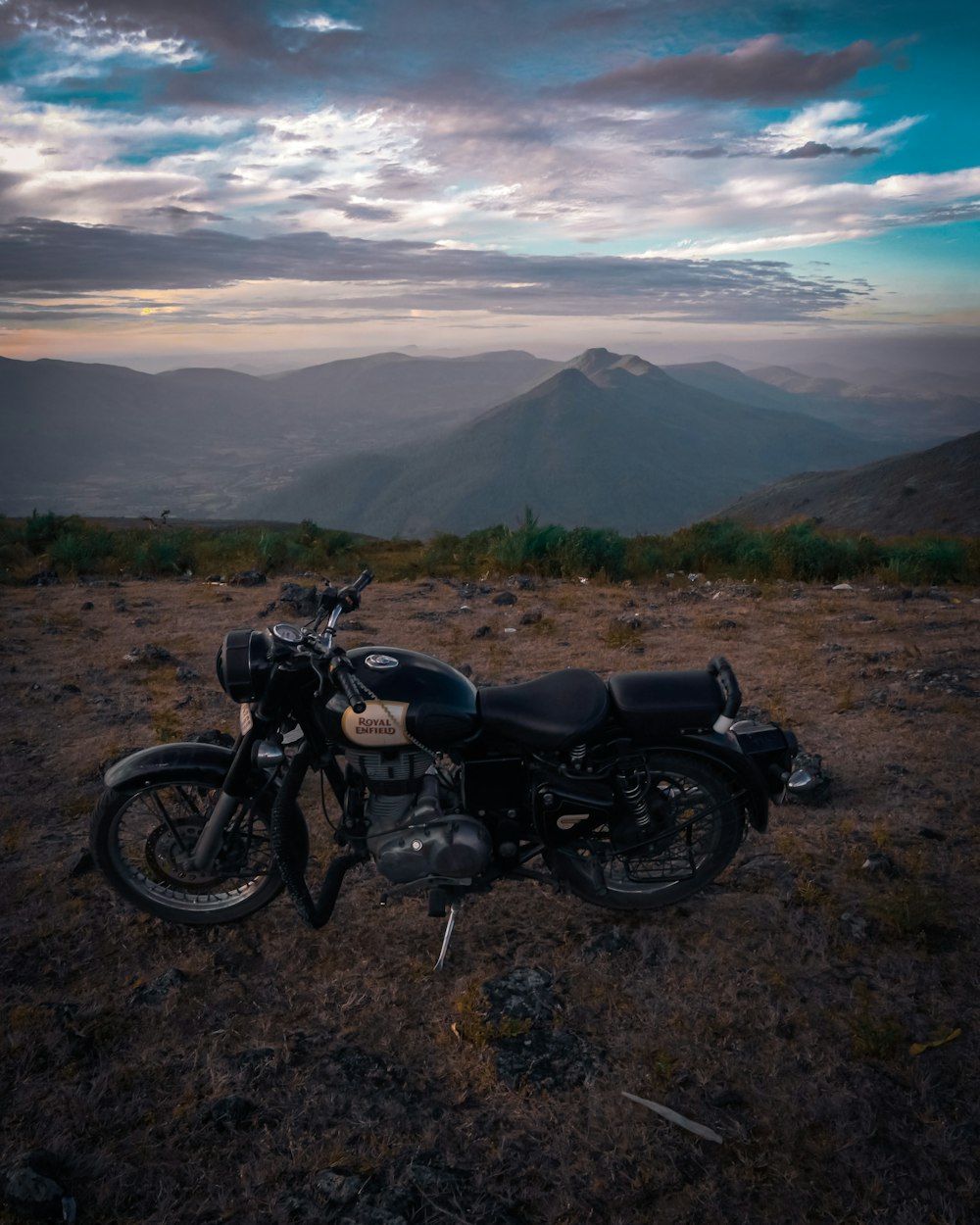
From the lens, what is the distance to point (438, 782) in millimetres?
3564

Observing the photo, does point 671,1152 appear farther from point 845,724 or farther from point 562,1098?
point 845,724

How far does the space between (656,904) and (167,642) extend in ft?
20.2

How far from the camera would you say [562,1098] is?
303 cm

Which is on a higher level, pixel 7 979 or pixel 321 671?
pixel 321 671

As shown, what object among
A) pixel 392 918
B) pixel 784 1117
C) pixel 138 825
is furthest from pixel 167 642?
pixel 784 1117

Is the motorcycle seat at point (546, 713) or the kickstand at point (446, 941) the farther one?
the kickstand at point (446, 941)

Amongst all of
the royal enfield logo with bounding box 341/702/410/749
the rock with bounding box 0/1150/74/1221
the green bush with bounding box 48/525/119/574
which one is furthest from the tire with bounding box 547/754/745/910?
the green bush with bounding box 48/525/119/574

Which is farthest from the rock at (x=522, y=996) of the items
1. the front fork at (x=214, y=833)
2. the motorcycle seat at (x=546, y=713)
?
the front fork at (x=214, y=833)

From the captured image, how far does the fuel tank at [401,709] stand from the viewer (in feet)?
10.9

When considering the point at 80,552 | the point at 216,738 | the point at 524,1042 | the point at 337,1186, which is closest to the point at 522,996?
the point at 524,1042

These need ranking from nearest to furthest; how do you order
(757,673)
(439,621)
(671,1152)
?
(671,1152) < (757,673) < (439,621)

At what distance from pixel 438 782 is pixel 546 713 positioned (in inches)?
22.1

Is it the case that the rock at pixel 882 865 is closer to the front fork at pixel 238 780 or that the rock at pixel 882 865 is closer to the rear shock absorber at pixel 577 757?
the rear shock absorber at pixel 577 757

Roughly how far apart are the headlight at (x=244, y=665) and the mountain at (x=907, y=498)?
38059mm
